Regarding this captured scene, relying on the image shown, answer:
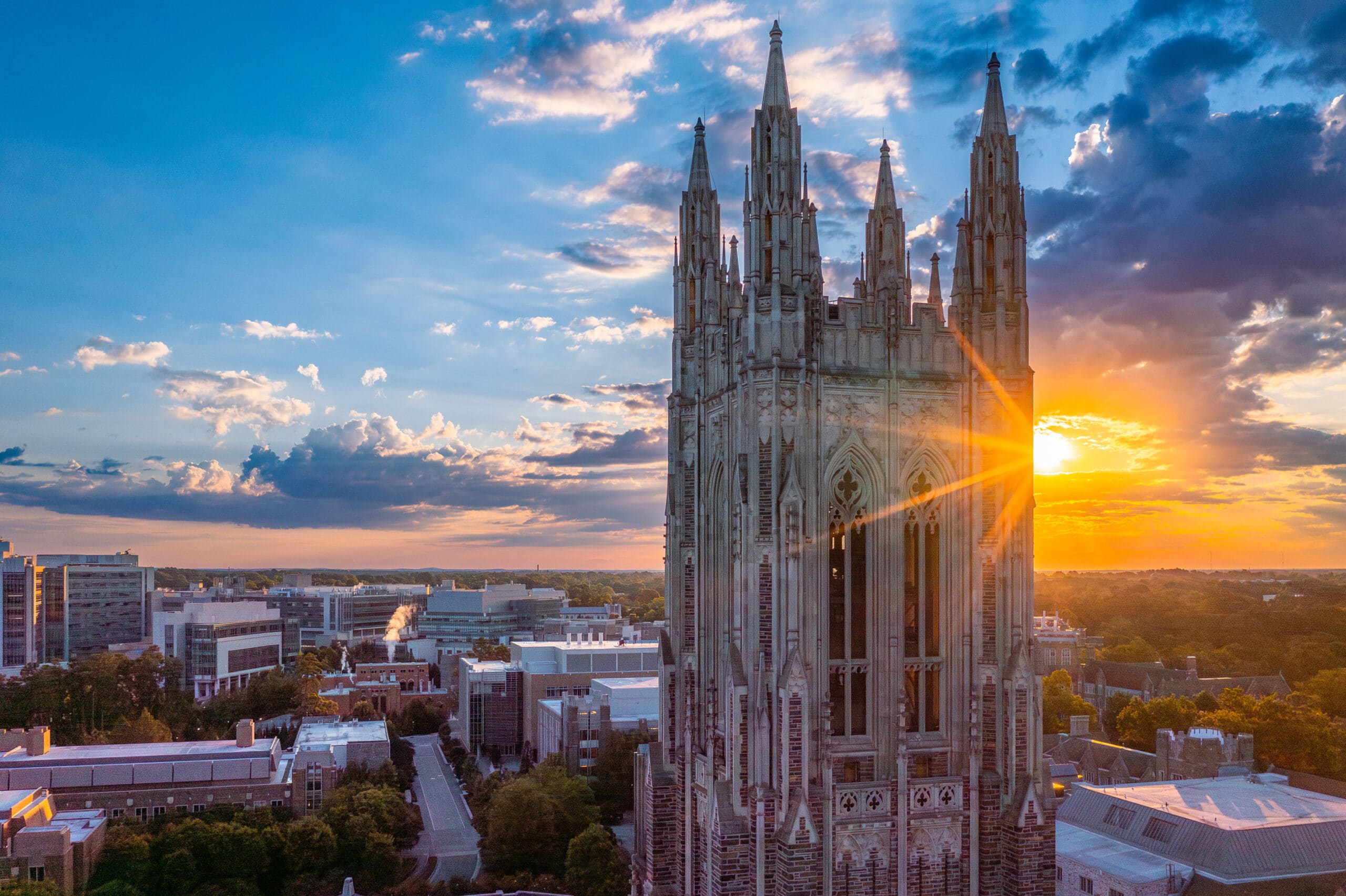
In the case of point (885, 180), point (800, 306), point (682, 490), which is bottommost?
point (682, 490)

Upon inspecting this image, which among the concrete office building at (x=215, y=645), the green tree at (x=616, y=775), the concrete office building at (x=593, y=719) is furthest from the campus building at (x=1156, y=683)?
the concrete office building at (x=215, y=645)

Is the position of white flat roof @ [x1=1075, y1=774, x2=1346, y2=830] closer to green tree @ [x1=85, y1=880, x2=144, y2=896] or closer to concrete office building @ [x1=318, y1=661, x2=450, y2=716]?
green tree @ [x1=85, y1=880, x2=144, y2=896]

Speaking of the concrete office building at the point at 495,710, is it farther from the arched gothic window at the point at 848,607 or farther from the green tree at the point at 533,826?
the arched gothic window at the point at 848,607

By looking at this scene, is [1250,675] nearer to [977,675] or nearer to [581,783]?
[581,783]

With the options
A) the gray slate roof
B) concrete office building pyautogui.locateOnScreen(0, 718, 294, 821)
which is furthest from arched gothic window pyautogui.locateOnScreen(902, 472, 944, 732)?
concrete office building pyautogui.locateOnScreen(0, 718, 294, 821)

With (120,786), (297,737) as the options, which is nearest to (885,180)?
(120,786)

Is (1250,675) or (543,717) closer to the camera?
(543,717)

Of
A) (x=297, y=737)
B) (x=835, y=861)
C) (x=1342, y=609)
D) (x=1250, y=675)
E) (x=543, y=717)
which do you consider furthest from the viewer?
(x=1342, y=609)
